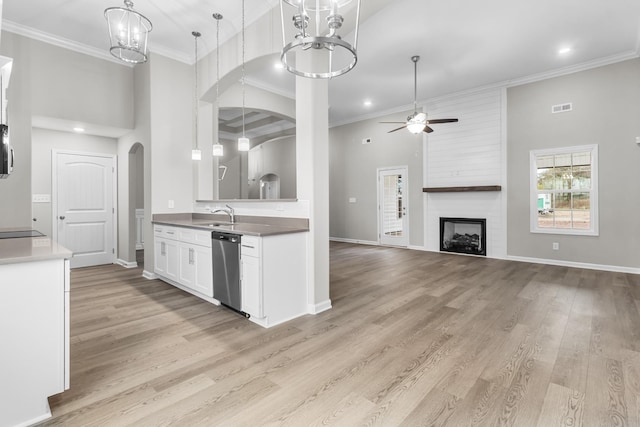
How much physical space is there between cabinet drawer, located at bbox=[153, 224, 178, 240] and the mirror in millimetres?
3851

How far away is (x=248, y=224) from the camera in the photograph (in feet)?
12.8

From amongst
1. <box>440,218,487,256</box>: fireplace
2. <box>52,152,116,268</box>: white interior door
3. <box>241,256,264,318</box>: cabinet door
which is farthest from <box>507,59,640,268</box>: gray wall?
<box>52,152,116,268</box>: white interior door

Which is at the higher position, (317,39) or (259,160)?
(259,160)

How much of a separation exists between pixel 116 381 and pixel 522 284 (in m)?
4.79

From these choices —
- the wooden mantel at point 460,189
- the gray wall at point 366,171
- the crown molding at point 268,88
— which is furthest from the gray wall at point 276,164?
the wooden mantel at point 460,189

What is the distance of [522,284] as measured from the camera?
4.35m

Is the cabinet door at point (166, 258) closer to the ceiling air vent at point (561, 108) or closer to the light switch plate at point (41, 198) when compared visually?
the light switch plate at point (41, 198)

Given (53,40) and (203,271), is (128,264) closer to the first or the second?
(203,271)

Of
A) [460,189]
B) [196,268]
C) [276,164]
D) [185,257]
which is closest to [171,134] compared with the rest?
[185,257]

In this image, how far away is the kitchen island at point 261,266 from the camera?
9.52 ft

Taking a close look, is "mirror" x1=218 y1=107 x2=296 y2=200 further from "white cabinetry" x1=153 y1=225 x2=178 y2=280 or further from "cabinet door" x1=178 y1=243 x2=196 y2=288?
"cabinet door" x1=178 y1=243 x2=196 y2=288

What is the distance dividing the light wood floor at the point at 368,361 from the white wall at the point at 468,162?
249 cm

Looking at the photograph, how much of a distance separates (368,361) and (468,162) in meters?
5.59

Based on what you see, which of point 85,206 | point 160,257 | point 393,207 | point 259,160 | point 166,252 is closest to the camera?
point 166,252
